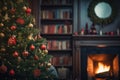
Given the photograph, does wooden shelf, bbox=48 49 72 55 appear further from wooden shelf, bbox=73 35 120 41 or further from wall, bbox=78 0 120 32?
wall, bbox=78 0 120 32

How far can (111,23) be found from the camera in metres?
6.49

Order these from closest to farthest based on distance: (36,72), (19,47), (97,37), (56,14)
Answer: (36,72)
(19,47)
(97,37)
(56,14)

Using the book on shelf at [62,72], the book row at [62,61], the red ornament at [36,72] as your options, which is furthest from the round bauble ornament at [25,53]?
the book row at [62,61]

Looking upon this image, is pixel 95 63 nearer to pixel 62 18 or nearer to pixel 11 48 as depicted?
pixel 62 18

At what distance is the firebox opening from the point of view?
6.34 m

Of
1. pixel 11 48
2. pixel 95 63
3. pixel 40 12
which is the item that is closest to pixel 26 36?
pixel 11 48

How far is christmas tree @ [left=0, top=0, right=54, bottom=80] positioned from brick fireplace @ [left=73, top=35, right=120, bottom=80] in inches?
58.9

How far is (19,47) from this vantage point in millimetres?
4605

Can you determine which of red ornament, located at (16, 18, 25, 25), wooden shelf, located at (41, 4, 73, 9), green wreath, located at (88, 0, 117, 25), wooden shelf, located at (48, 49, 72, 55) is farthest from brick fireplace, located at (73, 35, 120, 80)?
Result: red ornament, located at (16, 18, 25, 25)

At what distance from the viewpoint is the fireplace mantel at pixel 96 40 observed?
20.3 feet

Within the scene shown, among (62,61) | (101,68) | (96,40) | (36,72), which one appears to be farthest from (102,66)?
(36,72)

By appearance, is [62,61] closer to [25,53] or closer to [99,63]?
[99,63]

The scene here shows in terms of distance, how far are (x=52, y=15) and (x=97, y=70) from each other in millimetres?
1622

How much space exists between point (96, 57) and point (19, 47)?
2.36 m
